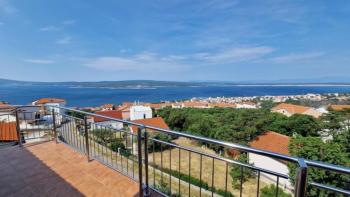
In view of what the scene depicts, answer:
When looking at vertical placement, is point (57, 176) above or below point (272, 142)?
above

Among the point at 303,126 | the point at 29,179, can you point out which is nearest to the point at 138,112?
the point at 303,126

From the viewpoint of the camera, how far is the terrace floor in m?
2.97

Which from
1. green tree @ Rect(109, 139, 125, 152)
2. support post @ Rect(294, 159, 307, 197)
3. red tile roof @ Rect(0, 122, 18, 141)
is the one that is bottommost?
red tile roof @ Rect(0, 122, 18, 141)

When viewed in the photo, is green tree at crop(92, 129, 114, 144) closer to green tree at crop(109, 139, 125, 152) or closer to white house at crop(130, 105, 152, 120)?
green tree at crop(109, 139, 125, 152)

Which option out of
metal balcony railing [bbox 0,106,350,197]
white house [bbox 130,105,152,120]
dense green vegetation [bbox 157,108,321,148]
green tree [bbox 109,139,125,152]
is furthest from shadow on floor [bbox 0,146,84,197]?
white house [bbox 130,105,152,120]

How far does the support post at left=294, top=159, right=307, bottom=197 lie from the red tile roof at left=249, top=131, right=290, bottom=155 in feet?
53.1

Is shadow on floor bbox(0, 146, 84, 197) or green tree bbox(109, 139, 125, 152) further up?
green tree bbox(109, 139, 125, 152)

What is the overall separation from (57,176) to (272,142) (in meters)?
17.6

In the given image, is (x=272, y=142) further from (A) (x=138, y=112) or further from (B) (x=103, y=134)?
(A) (x=138, y=112)

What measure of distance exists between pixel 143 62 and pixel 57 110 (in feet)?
106

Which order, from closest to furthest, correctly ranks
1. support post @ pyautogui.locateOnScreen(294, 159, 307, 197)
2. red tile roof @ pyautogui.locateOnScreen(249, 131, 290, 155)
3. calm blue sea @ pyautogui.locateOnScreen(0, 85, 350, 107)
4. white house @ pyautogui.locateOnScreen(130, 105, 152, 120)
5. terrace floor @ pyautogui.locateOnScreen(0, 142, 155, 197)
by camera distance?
support post @ pyautogui.locateOnScreen(294, 159, 307, 197)
terrace floor @ pyautogui.locateOnScreen(0, 142, 155, 197)
red tile roof @ pyautogui.locateOnScreen(249, 131, 290, 155)
white house @ pyautogui.locateOnScreen(130, 105, 152, 120)
calm blue sea @ pyautogui.locateOnScreen(0, 85, 350, 107)

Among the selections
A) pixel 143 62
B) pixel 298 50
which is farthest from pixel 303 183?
pixel 298 50

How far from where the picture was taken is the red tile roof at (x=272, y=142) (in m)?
16.3

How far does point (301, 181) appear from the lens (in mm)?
1312
